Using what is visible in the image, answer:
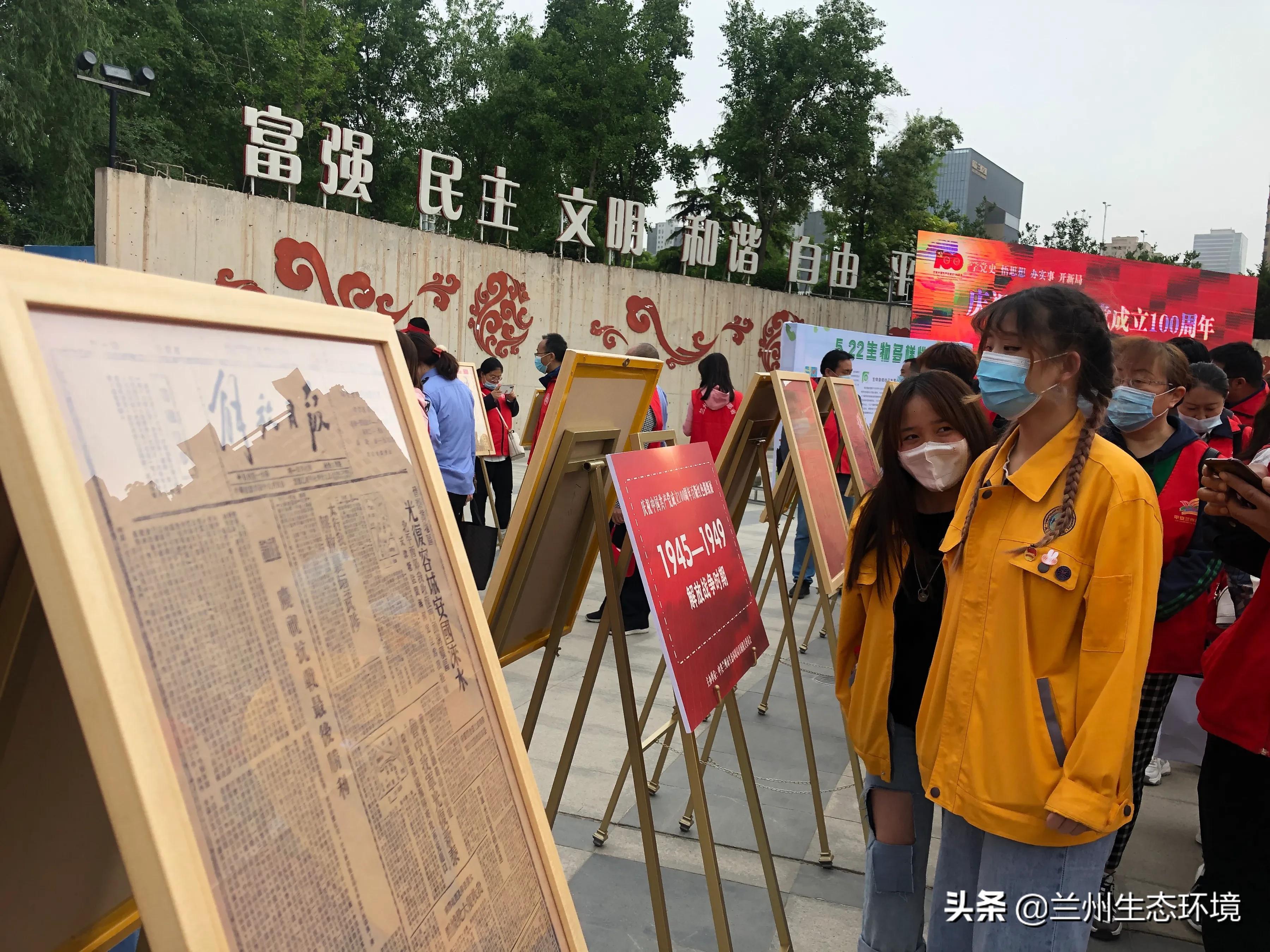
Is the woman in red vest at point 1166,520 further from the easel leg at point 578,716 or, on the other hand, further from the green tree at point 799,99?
the green tree at point 799,99

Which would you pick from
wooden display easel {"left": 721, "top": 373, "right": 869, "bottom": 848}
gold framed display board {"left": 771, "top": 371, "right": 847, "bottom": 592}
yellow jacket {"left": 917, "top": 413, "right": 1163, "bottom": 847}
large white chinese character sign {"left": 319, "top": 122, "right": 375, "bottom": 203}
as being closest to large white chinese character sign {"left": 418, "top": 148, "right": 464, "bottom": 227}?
large white chinese character sign {"left": 319, "top": 122, "right": 375, "bottom": 203}

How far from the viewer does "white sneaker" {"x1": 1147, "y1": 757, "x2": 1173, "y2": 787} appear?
3.87 metres

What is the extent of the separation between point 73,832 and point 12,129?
21581 millimetres

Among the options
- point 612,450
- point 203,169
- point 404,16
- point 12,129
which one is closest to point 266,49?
point 203,169

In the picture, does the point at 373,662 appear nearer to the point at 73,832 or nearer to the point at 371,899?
the point at 371,899

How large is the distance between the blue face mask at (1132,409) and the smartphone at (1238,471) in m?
0.75

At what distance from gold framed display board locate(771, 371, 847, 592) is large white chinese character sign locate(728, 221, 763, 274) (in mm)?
15497

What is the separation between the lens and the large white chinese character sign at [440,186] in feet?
43.2

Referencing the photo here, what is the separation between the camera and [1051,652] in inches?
66.3

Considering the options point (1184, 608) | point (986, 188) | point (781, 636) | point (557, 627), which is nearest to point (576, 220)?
point (781, 636)

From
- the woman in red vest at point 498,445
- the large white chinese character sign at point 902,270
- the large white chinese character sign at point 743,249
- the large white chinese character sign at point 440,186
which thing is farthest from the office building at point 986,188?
the woman in red vest at point 498,445

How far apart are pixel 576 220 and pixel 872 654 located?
13.7m

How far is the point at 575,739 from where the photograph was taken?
230cm

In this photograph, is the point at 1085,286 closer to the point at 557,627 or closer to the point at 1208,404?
the point at 1208,404
